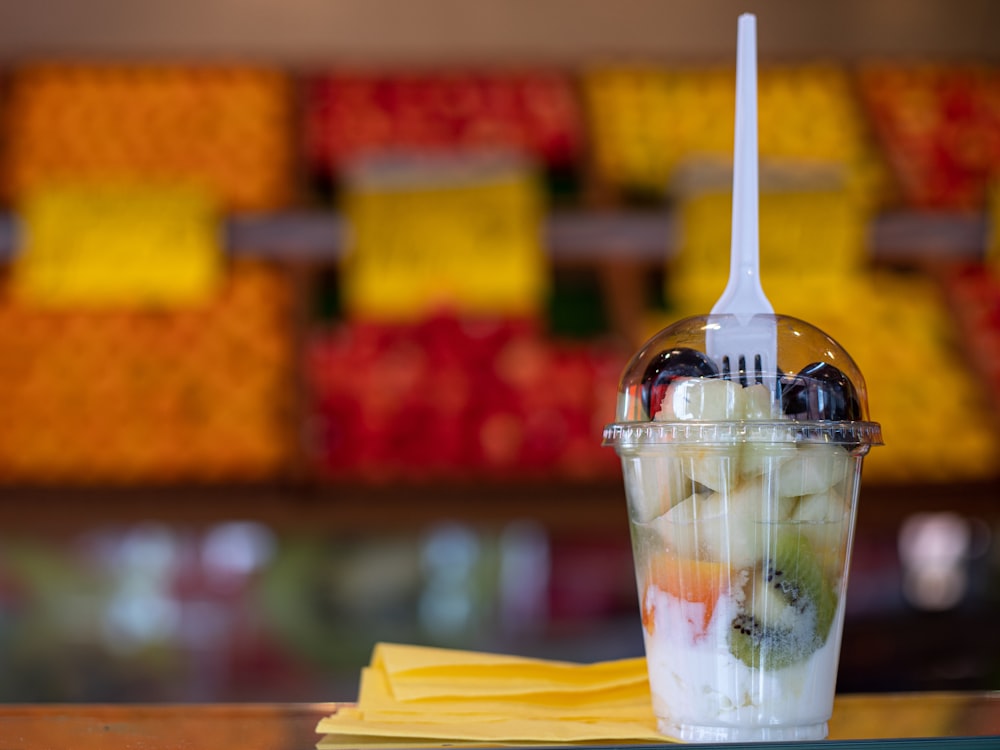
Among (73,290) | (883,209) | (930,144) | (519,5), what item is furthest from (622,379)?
(519,5)

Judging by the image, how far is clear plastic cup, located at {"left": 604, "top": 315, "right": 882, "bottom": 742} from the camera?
30.1 inches

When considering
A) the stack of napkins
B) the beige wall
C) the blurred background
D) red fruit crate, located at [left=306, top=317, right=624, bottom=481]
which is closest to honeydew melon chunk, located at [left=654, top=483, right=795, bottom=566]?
the stack of napkins

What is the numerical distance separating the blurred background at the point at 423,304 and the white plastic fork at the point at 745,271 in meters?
1.18

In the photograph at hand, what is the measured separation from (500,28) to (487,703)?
2.90 metres

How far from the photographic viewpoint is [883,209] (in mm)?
2289

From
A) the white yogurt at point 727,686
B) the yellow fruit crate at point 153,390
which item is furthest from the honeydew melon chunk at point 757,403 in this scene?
the yellow fruit crate at point 153,390

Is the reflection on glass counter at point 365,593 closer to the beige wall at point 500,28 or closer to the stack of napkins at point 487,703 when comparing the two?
the beige wall at point 500,28

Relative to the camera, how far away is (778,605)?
2.53 feet

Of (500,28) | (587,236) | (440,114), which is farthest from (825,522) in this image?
(500,28)

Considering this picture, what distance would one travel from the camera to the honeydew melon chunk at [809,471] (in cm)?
77

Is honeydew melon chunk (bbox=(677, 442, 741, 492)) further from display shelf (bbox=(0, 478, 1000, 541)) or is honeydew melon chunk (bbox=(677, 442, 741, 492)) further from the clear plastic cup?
display shelf (bbox=(0, 478, 1000, 541))

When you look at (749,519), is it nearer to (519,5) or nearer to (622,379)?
(622,379)

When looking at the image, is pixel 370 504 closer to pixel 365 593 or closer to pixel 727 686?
pixel 365 593

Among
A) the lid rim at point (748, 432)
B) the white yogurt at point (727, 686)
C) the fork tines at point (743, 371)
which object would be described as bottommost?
the white yogurt at point (727, 686)
